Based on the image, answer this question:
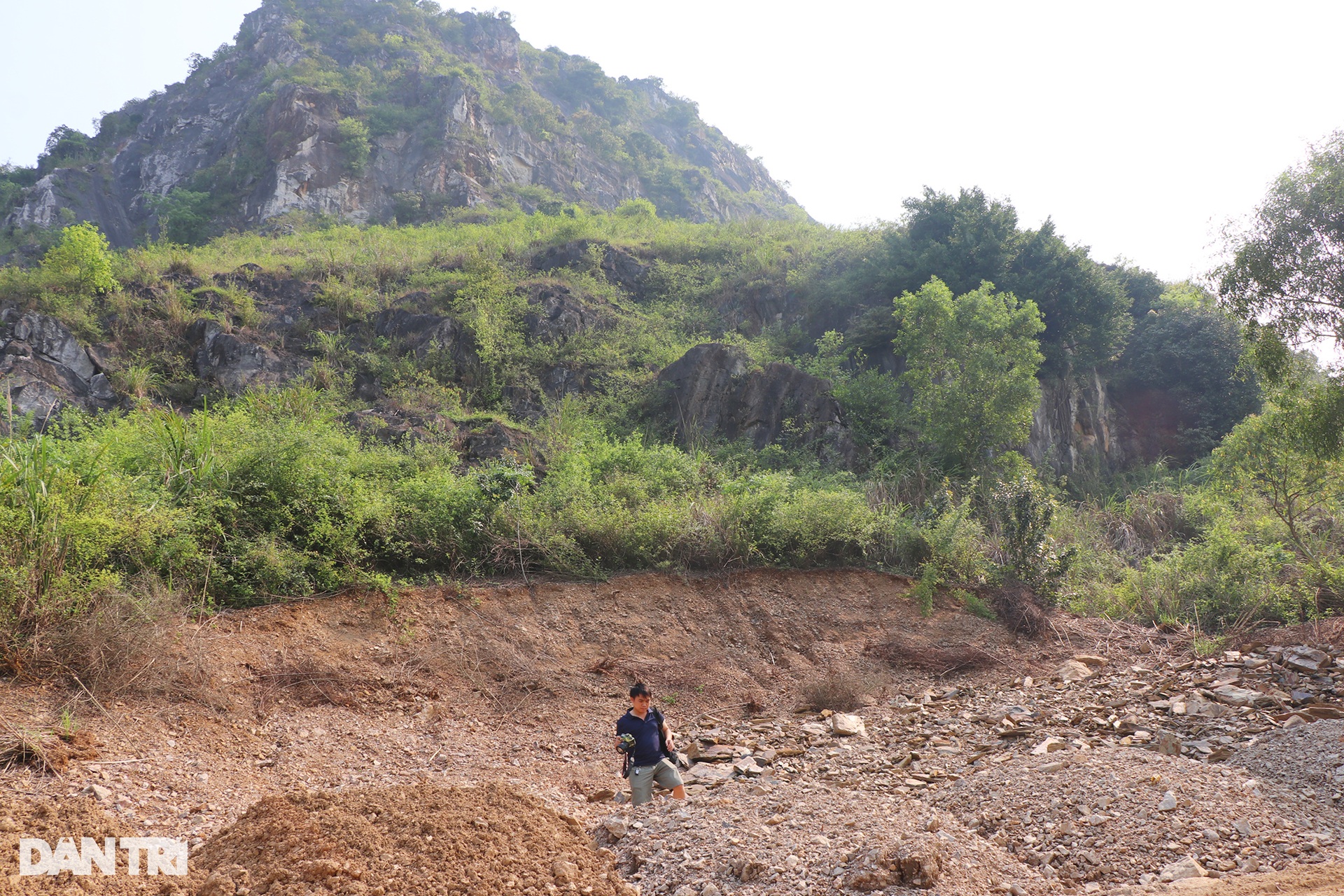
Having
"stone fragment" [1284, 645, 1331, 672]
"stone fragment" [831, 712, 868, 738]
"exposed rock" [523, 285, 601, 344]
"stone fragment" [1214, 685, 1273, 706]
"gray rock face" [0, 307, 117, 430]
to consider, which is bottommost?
"stone fragment" [831, 712, 868, 738]

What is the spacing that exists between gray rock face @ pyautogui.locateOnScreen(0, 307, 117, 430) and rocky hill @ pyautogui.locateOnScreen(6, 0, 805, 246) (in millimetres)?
19568

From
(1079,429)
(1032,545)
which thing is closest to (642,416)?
(1032,545)

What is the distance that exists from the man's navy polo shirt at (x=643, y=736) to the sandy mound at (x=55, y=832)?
2.84 metres

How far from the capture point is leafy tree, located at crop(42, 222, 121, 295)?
51.5 ft

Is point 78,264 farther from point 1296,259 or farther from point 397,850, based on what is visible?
point 1296,259

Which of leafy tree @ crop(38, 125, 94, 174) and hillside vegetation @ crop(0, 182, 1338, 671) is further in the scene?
leafy tree @ crop(38, 125, 94, 174)

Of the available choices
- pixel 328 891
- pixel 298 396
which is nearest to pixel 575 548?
pixel 328 891

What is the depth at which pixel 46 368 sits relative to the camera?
14070 millimetres

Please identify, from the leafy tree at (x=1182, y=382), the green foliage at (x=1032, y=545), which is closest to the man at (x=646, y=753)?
the green foliage at (x=1032, y=545)

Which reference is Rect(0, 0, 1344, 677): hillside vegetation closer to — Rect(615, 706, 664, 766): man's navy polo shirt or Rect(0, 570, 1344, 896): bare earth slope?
Rect(0, 570, 1344, 896): bare earth slope

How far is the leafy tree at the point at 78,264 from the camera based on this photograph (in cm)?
1570

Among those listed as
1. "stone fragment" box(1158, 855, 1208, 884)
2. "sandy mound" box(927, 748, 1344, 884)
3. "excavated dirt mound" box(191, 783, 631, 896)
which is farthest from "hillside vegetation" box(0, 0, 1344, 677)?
"stone fragment" box(1158, 855, 1208, 884)

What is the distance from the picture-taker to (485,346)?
1684 cm

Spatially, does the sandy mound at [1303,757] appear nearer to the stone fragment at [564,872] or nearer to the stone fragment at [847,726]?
the stone fragment at [847,726]
